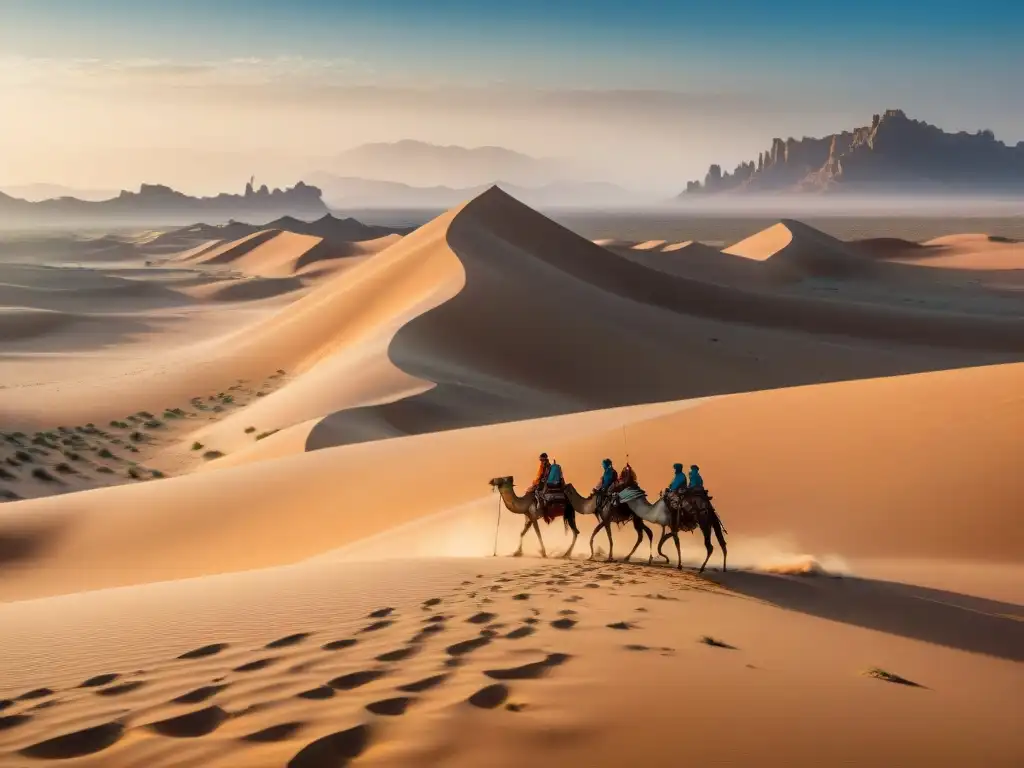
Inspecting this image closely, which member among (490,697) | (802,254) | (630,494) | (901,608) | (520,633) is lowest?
(901,608)

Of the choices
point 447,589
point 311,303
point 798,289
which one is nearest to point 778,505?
point 447,589

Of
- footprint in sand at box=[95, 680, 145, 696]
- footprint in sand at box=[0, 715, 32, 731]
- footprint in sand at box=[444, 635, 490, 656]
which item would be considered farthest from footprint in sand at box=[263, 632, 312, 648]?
footprint in sand at box=[0, 715, 32, 731]

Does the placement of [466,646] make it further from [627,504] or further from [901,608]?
[901,608]

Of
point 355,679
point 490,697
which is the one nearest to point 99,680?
point 355,679

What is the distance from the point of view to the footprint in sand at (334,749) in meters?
3.89

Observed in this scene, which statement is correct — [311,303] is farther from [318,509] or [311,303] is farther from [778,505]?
[778,505]

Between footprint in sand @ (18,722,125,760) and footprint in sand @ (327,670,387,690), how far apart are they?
107 centimetres

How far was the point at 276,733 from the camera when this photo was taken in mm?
4234

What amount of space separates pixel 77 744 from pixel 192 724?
50 centimetres

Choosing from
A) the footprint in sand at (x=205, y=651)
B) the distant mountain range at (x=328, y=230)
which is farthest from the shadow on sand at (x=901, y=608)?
the distant mountain range at (x=328, y=230)

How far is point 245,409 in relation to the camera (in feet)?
100.0

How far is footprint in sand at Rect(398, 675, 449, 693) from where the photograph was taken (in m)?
4.83

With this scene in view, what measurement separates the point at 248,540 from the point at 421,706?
35.0 ft

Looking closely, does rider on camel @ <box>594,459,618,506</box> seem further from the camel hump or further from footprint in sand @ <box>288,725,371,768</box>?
footprint in sand @ <box>288,725,371,768</box>
